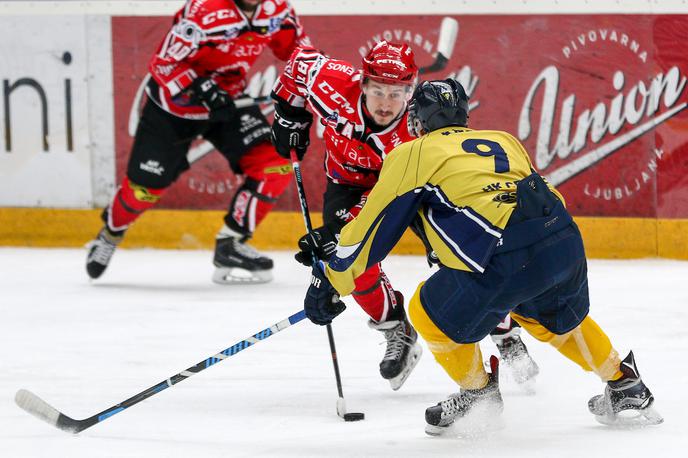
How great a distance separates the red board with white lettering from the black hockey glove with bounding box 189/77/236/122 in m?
0.75

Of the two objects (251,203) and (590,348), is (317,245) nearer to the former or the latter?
(590,348)

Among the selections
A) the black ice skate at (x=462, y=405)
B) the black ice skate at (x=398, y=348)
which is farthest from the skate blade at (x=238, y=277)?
the black ice skate at (x=462, y=405)

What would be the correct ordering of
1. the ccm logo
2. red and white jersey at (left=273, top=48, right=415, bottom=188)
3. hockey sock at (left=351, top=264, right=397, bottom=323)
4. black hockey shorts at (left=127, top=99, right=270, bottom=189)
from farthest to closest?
black hockey shorts at (left=127, top=99, right=270, bottom=189), the ccm logo, red and white jersey at (left=273, top=48, right=415, bottom=188), hockey sock at (left=351, top=264, right=397, bottom=323)

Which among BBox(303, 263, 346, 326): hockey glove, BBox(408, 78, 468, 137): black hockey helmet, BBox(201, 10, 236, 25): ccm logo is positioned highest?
BBox(408, 78, 468, 137): black hockey helmet

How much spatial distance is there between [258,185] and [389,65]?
6.38 feet

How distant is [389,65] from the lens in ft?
10.7

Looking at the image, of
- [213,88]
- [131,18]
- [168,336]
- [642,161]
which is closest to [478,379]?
[168,336]

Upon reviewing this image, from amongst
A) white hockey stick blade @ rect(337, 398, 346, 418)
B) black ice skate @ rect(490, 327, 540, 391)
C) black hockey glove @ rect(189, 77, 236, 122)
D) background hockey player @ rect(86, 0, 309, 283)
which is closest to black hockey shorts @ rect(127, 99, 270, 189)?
background hockey player @ rect(86, 0, 309, 283)

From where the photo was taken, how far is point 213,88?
4.91m

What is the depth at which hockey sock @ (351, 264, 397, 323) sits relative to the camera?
332 cm

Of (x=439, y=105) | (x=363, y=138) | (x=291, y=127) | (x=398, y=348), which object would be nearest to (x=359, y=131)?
(x=363, y=138)

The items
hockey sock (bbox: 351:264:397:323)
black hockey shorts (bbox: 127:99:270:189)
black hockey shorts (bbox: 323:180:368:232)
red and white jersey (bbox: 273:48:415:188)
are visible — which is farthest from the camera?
black hockey shorts (bbox: 127:99:270:189)

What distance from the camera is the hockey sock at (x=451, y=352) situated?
2.71 meters

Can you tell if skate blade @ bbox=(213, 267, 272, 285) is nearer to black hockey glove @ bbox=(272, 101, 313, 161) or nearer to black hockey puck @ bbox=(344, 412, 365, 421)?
black hockey glove @ bbox=(272, 101, 313, 161)
